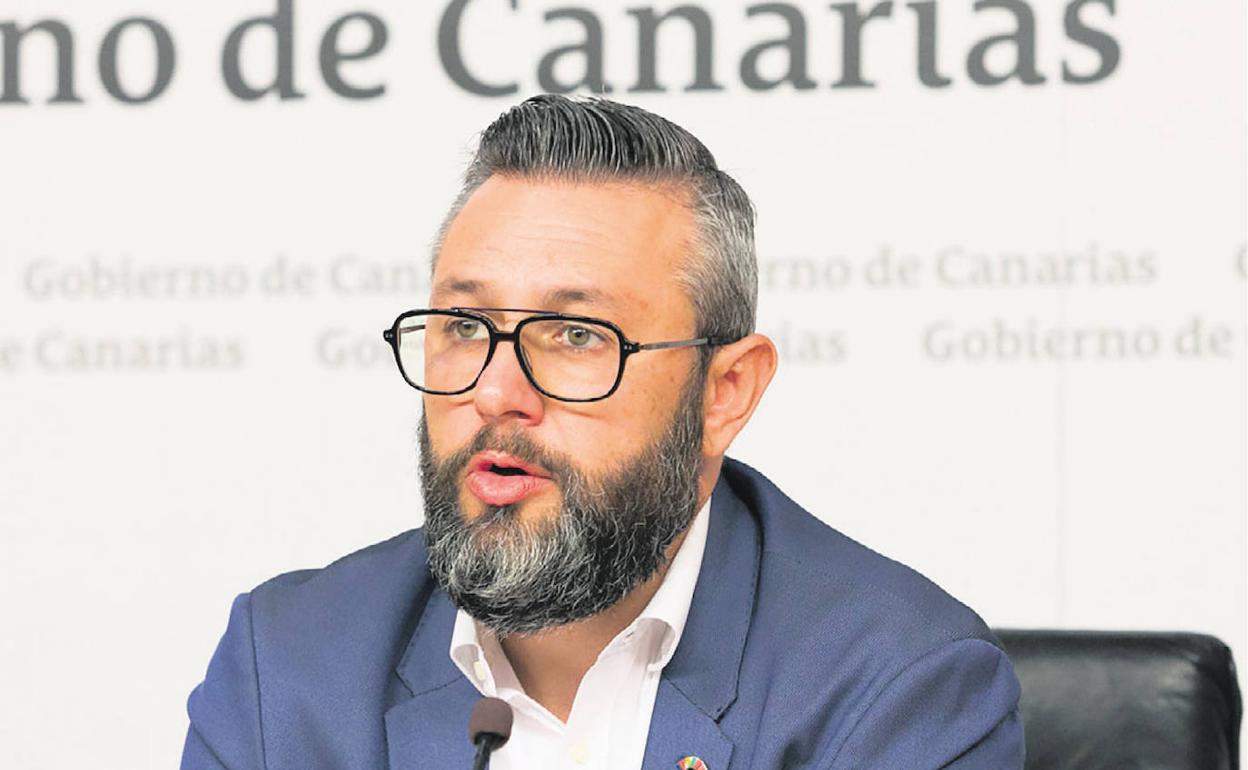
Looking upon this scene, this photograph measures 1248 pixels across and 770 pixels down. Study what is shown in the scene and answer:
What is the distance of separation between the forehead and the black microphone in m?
0.38

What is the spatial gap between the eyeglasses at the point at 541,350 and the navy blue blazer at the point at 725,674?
0.28 m

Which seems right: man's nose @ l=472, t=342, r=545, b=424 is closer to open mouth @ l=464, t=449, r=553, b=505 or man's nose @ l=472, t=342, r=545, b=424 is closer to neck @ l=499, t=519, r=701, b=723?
open mouth @ l=464, t=449, r=553, b=505

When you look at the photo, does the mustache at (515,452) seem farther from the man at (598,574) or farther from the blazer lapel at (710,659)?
the blazer lapel at (710,659)

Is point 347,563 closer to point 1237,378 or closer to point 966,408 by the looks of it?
point 966,408

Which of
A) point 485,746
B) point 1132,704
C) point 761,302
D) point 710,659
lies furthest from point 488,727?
point 761,302

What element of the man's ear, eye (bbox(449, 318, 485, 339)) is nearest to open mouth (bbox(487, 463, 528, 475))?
eye (bbox(449, 318, 485, 339))

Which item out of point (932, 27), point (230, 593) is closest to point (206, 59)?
point (230, 593)

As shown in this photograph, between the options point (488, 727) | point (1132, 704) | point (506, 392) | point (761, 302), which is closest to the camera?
point (488, 727)

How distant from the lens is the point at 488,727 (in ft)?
4.98

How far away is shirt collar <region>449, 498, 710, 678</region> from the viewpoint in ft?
5.97

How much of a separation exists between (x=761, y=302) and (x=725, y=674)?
1.55 meters

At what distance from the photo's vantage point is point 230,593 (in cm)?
347

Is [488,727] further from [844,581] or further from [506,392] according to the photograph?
[844,581]

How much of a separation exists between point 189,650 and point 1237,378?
1.94 m
